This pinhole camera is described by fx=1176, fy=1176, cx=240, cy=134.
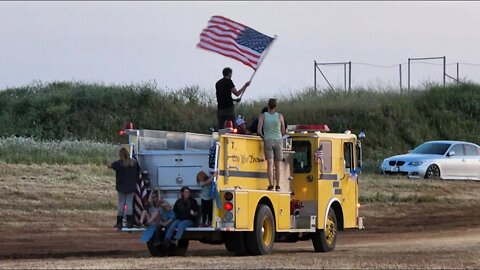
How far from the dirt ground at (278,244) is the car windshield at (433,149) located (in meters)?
2.11

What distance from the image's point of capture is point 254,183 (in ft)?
68.9

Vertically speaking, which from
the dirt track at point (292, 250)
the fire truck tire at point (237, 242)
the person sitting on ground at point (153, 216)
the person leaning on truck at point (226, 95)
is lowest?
the dirt track at point (292, 250)

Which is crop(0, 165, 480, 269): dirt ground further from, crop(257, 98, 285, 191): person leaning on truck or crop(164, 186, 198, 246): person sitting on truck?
crop(257, 98, 285, 191): person leaning on truck

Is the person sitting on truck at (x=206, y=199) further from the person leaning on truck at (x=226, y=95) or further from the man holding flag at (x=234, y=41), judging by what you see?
the man holding flag at (x=234, y=41)

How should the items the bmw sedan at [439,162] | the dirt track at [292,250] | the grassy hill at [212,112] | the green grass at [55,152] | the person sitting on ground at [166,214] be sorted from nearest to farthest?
1. the dirt track at [292,250]
2. the person sitting on ground at [166,214]
3. the green grass at [55,152]
4. the bmw sedan at [439,162]
5. the grassy hill at [212,112]

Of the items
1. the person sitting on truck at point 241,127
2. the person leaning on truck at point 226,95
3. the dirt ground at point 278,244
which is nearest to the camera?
the dirt ground at point 278,244

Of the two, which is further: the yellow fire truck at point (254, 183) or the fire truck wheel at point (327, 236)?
the fire truck wheel at point (327, 236)

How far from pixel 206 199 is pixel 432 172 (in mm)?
20197

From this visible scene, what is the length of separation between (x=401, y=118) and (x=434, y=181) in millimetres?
11104

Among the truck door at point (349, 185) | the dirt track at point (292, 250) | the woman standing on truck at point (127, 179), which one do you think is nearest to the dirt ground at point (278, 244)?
the dirt track at point (292, 250)

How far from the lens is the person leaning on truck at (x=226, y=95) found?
2194 centimetres

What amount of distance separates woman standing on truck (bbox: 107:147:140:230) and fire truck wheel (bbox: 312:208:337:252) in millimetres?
4093

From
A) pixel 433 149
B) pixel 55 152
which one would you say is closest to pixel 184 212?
pixel 55 152

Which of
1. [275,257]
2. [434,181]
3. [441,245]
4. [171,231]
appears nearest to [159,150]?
[171,231]
